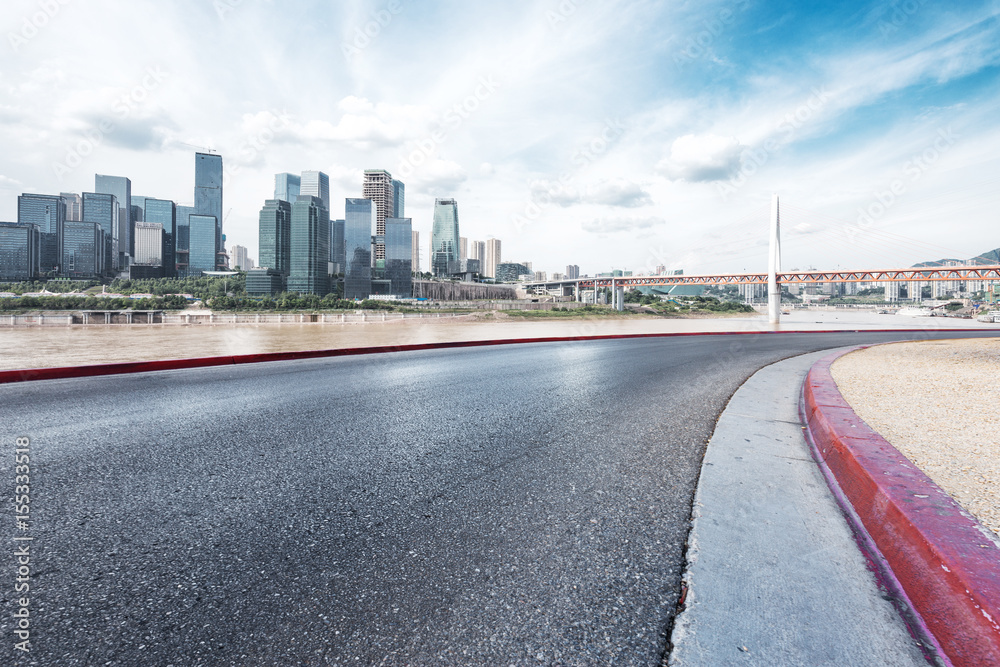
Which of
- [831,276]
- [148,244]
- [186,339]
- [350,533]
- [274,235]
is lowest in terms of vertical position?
[350,533]

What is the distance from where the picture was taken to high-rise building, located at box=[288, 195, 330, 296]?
6924 inches

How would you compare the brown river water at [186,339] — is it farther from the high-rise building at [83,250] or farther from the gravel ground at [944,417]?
the high-rise building at [83,250]

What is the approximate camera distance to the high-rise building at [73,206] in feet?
493

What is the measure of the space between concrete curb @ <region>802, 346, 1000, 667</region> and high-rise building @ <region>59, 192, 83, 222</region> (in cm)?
20276

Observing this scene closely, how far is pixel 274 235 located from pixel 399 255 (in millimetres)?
51107

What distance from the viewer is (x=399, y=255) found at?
185750 mm

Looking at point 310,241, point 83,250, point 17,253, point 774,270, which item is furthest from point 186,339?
point 310,241

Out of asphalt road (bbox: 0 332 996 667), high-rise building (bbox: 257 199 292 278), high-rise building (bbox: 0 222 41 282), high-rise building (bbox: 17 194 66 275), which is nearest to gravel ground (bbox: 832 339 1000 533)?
asphalt road (bbox: 0 332 996 667)

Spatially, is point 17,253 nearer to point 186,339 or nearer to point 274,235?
point 274,235

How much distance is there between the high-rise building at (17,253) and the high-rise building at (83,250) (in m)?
11.4

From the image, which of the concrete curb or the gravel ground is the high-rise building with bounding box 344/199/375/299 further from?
the concrete curb

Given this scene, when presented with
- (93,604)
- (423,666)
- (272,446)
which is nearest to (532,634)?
(423,666)

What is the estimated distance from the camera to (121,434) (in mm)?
4266

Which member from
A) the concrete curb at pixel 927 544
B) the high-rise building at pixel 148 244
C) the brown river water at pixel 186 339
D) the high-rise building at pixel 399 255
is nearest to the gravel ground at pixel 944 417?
the concrete curb at pixel 927 544
